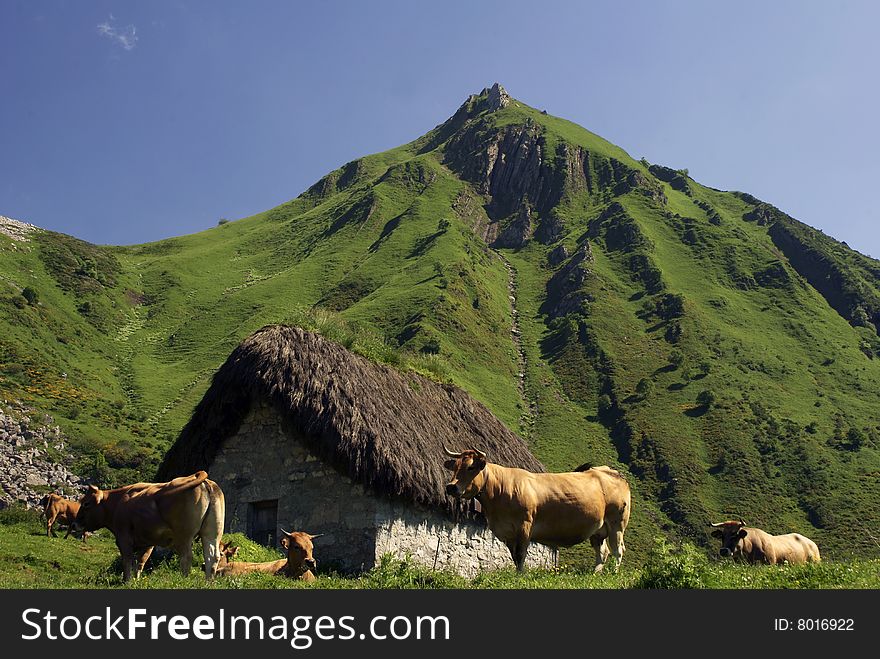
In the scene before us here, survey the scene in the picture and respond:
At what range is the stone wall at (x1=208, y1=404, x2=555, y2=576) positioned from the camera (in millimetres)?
15508

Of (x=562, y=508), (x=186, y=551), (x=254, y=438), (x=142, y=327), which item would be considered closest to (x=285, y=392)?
(x=254, y=438)

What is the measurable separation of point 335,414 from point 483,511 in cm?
462

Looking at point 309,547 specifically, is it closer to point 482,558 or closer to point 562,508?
point 562,508

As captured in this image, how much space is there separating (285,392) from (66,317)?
85250 millimetres

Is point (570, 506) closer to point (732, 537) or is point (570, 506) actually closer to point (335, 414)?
point (732, 537)

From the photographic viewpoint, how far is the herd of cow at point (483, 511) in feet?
36.3

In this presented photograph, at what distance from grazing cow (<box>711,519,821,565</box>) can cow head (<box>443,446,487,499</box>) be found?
6249 millimetres

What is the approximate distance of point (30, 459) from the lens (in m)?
50.7

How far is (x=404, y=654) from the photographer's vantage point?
6.50 meters

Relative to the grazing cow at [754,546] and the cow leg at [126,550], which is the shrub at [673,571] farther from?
the cow leg at [126,550]

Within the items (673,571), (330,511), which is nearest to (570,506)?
(673,571)

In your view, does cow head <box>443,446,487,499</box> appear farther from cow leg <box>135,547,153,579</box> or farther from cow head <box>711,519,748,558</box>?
cow head <box>711,519,748,558</box>

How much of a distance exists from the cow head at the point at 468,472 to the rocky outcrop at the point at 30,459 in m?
36.9

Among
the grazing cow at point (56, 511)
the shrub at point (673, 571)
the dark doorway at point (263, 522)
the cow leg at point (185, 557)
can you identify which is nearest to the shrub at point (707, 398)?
the grazing cow at point (56, 511)
